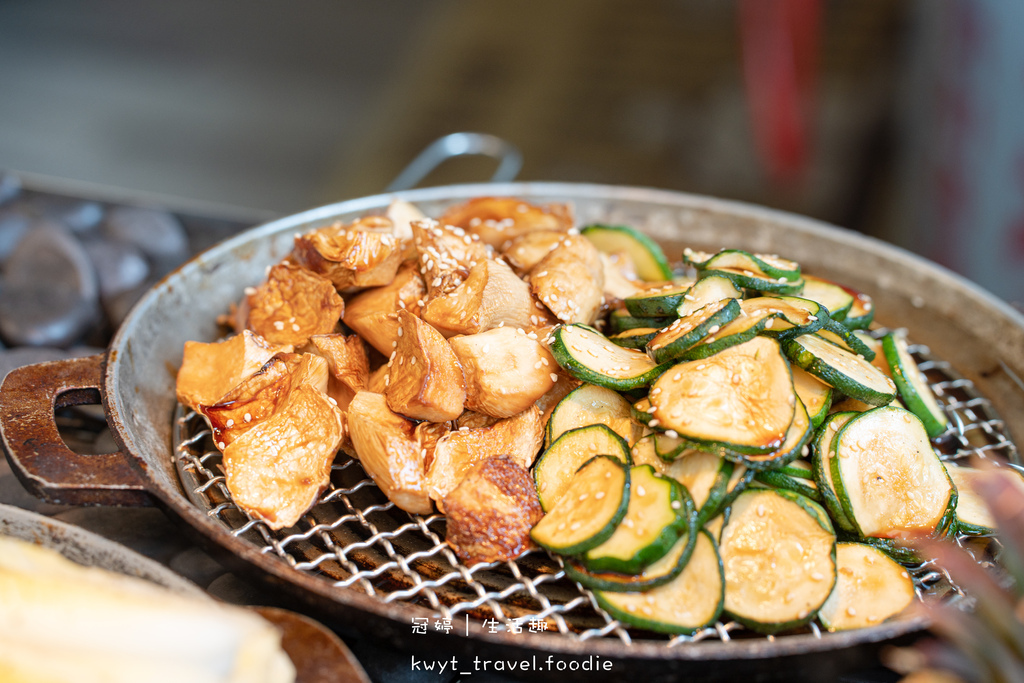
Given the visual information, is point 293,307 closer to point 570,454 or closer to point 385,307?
point 385,307

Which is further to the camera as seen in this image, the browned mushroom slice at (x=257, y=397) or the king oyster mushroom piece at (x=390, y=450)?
the browned mushroom slice at (x=257, y=397)

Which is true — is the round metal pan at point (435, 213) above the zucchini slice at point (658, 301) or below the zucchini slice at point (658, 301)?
below

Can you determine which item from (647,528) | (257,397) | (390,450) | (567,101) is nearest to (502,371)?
(390,450)

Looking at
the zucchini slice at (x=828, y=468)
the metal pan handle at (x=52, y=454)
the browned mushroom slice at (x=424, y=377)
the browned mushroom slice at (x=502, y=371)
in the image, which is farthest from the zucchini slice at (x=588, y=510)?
the metal pan handle at (x=52, y=454)

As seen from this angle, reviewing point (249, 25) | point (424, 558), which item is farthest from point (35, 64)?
point (424, 558)

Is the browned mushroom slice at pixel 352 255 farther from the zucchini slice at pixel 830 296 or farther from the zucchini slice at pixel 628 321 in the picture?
the zucchini slice at pixel 830 296

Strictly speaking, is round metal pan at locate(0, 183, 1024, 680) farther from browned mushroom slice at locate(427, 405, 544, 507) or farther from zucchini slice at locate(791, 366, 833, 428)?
zucchini slice at locate(791, 366, 833, 428)
